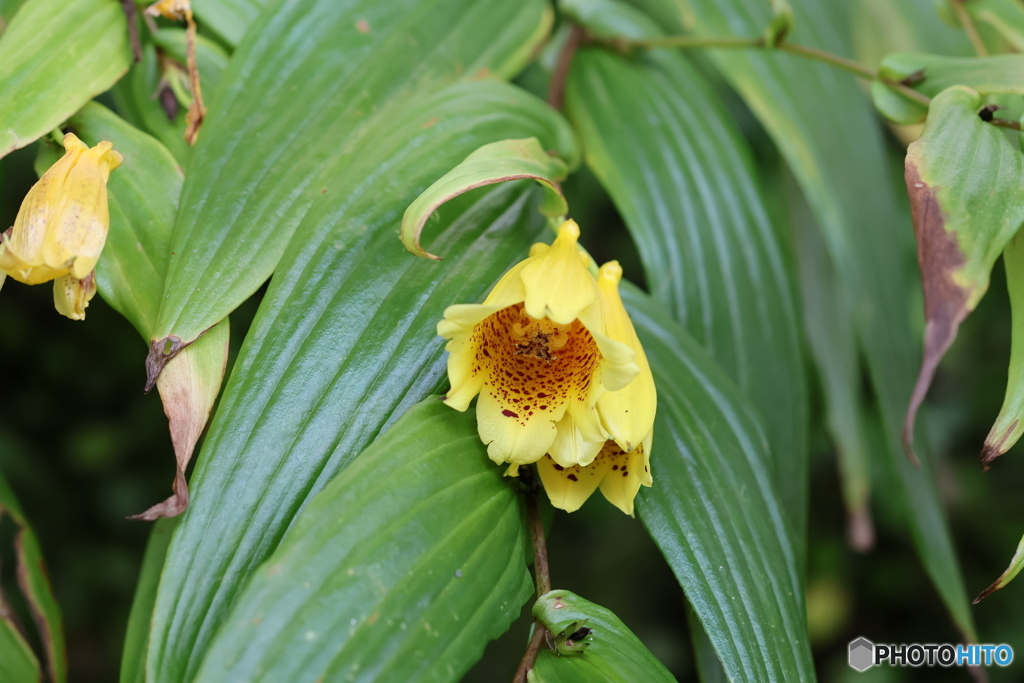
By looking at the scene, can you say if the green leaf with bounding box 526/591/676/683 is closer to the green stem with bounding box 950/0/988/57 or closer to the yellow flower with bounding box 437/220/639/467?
the yellow flower with bounding box 437/220/639/467

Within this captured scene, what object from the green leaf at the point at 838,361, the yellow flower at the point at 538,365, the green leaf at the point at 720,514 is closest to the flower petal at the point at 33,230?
the yellow flower at the point at 538,365

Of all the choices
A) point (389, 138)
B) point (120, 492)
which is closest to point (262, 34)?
point (389, 138)

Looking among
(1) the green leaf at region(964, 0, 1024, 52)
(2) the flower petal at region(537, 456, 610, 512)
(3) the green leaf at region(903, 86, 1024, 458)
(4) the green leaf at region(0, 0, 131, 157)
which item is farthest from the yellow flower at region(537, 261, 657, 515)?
(1) the green leaf at region(964, 0, 1024, 52)

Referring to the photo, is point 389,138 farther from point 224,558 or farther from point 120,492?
point 120,492

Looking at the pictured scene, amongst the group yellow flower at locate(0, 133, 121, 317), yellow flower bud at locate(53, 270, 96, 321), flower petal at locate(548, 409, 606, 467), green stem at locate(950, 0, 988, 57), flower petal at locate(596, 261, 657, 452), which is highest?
green stem at locate(950, 0, 988, 57)

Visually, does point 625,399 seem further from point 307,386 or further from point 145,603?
point 145,603

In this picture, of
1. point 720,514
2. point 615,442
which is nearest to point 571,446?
point 615,442
